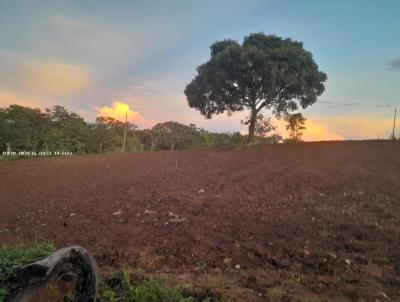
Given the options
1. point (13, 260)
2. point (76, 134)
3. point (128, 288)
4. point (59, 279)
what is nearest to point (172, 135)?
point (76, 134)

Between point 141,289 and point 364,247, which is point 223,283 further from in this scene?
point 364,247

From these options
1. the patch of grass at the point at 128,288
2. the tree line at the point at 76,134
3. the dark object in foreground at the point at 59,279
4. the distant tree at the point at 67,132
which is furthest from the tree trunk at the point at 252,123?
the distant tree at the point at 67,132

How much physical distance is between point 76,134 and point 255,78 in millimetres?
27622

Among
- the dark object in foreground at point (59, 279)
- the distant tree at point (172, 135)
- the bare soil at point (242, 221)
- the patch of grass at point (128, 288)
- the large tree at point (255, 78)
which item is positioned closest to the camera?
the dark object in foreground at point (59, 279)

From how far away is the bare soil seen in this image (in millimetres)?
4699

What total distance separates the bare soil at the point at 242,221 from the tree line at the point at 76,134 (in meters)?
14.3

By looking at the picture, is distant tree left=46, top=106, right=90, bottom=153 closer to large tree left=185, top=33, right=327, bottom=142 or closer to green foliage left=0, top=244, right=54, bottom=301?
large tree left=185, top=33, right=327, bottom=142

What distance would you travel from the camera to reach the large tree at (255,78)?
18.4 m

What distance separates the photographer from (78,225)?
7.29 metres

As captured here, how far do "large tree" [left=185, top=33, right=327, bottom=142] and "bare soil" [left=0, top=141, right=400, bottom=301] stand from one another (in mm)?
5689

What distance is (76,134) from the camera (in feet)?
132

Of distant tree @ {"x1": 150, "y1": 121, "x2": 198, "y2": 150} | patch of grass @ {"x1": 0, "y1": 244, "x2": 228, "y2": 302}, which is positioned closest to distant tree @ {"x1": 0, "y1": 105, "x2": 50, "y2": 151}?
distant tree @ {"x1": 150, "y1": 121, "x2": 198, "y2": 150}

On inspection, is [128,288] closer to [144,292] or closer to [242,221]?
[144,292]

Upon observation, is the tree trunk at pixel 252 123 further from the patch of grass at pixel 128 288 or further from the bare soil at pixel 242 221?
the patch of grass at pixel 128 288
